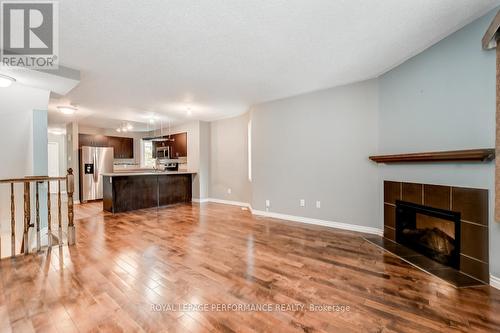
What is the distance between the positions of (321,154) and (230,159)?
3.05 m

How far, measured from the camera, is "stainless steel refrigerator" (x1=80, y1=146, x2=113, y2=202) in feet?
22.1

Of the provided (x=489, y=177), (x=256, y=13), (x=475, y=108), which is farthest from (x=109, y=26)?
(x=489, y=177)

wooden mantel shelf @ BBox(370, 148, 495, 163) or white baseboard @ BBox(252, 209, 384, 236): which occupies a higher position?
wooden mantel shelf @ BBox(370, 148, 495, 163)

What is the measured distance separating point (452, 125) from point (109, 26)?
3.70 meters

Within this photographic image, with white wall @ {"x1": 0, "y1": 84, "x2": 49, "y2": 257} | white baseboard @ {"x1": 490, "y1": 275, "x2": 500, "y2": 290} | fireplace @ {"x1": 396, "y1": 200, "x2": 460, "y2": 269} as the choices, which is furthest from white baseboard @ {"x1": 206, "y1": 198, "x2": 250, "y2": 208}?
white baseboard @ {"x1": 490, "y1": 275, "x2": 500, "y2": 290}

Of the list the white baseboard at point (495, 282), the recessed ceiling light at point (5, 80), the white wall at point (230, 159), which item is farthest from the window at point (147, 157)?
the white baseboard at point (495, 282)

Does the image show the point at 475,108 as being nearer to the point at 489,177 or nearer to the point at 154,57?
the point at 489,177

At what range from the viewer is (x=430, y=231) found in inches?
110

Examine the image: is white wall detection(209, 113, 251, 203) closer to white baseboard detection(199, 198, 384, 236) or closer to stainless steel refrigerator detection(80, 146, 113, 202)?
white baseboard detection(199, 198, 384, 236)

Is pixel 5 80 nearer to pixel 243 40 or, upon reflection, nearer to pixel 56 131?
pixel 243 40

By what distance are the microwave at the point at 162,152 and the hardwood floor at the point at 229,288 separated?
14.6ft

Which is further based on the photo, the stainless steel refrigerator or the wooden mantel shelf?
the stainless steel refrigerator

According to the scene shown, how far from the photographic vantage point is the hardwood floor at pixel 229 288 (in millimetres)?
1582

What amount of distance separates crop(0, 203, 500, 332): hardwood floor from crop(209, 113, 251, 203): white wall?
2.82 metres
